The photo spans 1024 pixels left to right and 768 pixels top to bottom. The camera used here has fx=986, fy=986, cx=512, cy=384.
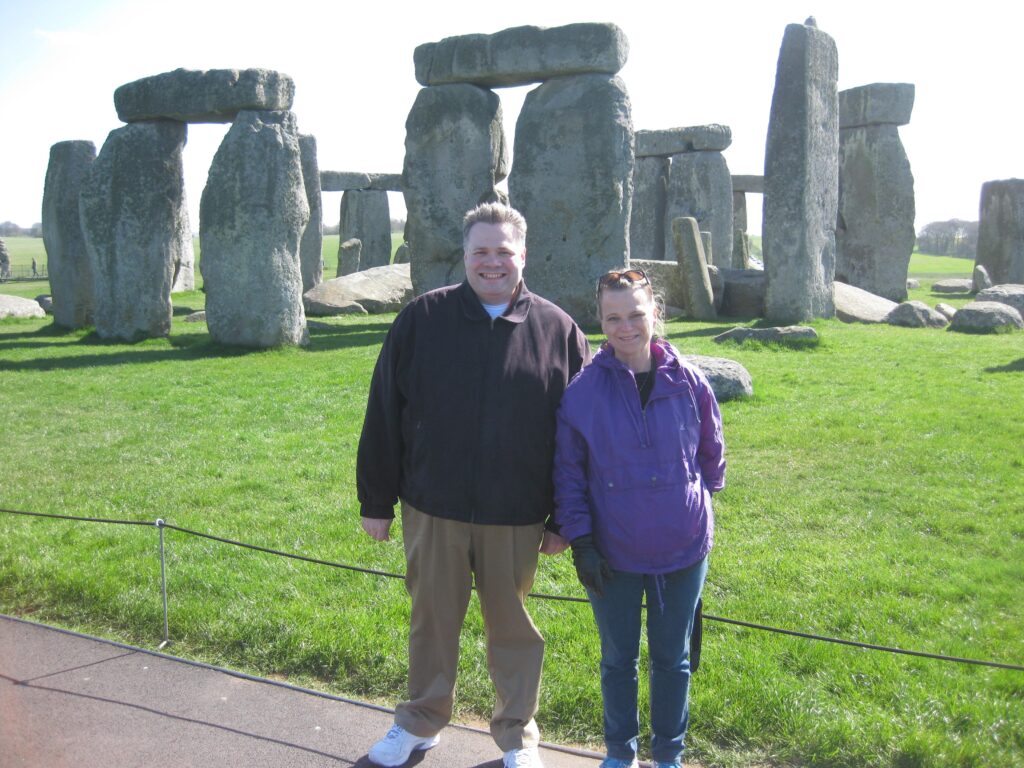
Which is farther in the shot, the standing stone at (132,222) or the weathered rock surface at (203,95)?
the standing stone at (132,222)

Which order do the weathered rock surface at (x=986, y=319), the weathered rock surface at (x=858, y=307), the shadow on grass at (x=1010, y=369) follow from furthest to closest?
the weathered rock surface at (x=858, y=307) < the weathered rock surface at (x=986, y=319) < the shadow on grass at (x=1010, y=369)

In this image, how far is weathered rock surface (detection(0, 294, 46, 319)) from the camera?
15.4m

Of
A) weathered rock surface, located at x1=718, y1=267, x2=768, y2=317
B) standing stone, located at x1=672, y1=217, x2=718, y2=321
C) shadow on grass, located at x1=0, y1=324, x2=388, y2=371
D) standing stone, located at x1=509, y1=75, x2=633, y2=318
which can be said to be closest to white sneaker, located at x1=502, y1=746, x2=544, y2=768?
shadow on grass, located at x1=0, y1=324, x2=388, y2=371

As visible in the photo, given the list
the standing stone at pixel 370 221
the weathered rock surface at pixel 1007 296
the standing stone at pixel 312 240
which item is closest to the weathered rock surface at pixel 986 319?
the weathered rock surface at pixel 1007 296

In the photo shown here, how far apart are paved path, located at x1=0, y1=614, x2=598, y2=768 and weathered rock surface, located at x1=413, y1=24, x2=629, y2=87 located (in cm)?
931

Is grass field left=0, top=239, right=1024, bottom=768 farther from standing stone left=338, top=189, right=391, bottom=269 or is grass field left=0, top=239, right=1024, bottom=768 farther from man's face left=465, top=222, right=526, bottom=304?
standing stone left=338, top=189, right=391, bottom=269

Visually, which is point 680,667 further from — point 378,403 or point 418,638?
point 378,403

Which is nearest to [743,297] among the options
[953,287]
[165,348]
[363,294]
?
[363,294]

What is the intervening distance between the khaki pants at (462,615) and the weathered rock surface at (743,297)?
10.6 meters

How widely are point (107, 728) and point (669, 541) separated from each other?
1956 mm

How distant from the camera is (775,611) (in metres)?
3.88

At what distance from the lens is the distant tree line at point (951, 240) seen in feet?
136

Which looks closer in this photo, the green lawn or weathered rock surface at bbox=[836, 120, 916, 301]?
the green lawn

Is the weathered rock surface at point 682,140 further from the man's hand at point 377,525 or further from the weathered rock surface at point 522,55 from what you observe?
the man's hand at point 377,525
